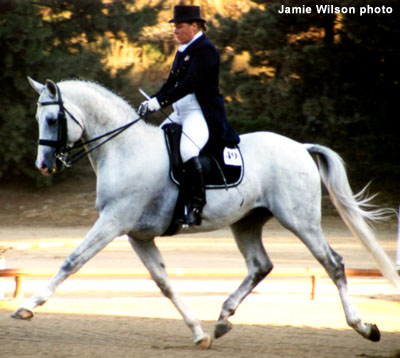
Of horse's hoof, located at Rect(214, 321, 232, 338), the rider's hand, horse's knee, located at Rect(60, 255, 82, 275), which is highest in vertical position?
the rider's hand

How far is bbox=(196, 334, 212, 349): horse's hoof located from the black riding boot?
37.0 inches

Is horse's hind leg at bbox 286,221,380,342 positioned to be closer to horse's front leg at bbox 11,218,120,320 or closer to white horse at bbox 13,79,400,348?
white horse at bbox 13,79,400,348

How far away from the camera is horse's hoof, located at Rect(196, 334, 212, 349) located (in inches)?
247

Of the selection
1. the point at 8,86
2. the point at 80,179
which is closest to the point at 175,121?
the point at 8,86

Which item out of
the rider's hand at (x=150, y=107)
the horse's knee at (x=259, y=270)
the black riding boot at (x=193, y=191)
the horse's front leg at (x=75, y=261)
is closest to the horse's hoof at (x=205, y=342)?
the horse's knee at (x=259, y=270)

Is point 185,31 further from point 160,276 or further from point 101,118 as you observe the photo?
point 160,276

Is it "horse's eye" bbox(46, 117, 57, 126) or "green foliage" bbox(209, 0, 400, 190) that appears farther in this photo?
"green foliage" bbox(209, 0, 400, 190)

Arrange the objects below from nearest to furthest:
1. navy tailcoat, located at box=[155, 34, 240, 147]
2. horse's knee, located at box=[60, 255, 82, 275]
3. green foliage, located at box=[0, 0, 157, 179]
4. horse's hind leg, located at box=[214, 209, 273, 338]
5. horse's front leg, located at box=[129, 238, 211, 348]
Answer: horse's knee, located at box=[60, 255, 82, 275], navy tailcoat, located at box=[155, 34, 240, 147], horse's front leg, located at box=[129, 238, 211, 348], horse's hind leg, located at box=[214, 209, 273, 338], green foliage, located at box=[0, 0, 157, 179]

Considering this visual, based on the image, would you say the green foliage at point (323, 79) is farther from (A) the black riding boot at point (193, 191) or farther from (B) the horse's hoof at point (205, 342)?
(B) the horse's hoof at point (205, 342)

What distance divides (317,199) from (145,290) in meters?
3.91

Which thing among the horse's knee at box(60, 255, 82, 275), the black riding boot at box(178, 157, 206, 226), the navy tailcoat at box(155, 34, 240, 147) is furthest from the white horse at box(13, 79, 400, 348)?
the navy tailcoat at box(155, 34, 240, 147)

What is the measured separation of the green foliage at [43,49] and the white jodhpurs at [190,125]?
1930cm

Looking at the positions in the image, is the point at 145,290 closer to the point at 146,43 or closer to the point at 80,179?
the point at 80,179

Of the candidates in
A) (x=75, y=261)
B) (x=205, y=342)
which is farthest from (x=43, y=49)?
(x=75, y=261)
